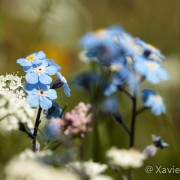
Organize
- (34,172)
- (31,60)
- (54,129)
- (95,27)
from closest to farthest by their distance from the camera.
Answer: (34,172) < (54,129) < (31,60) < (95,27)

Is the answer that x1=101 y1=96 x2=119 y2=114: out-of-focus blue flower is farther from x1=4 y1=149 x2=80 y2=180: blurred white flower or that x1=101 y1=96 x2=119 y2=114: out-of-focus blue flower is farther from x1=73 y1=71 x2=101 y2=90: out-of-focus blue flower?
x1=4 y1=149 x2=80 y2=180: blurred white flower

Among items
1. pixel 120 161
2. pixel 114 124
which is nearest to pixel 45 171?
pixel 120 161

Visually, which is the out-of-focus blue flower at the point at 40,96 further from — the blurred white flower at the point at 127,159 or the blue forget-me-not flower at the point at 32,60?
the blurred white flower at the point at 127,159

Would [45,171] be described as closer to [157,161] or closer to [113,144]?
[113,144]

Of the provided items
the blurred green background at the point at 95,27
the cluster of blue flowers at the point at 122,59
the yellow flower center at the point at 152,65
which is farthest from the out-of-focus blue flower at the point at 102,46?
the blurred green background at the point at 95,27

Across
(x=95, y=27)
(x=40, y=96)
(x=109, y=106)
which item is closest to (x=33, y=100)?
(x=40, y=96)

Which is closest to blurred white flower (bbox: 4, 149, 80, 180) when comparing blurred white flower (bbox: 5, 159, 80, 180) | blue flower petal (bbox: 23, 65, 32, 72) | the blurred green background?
blurred white flower (bbox: 5, 159, 80, 180)

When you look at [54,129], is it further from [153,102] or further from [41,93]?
[153,102]
